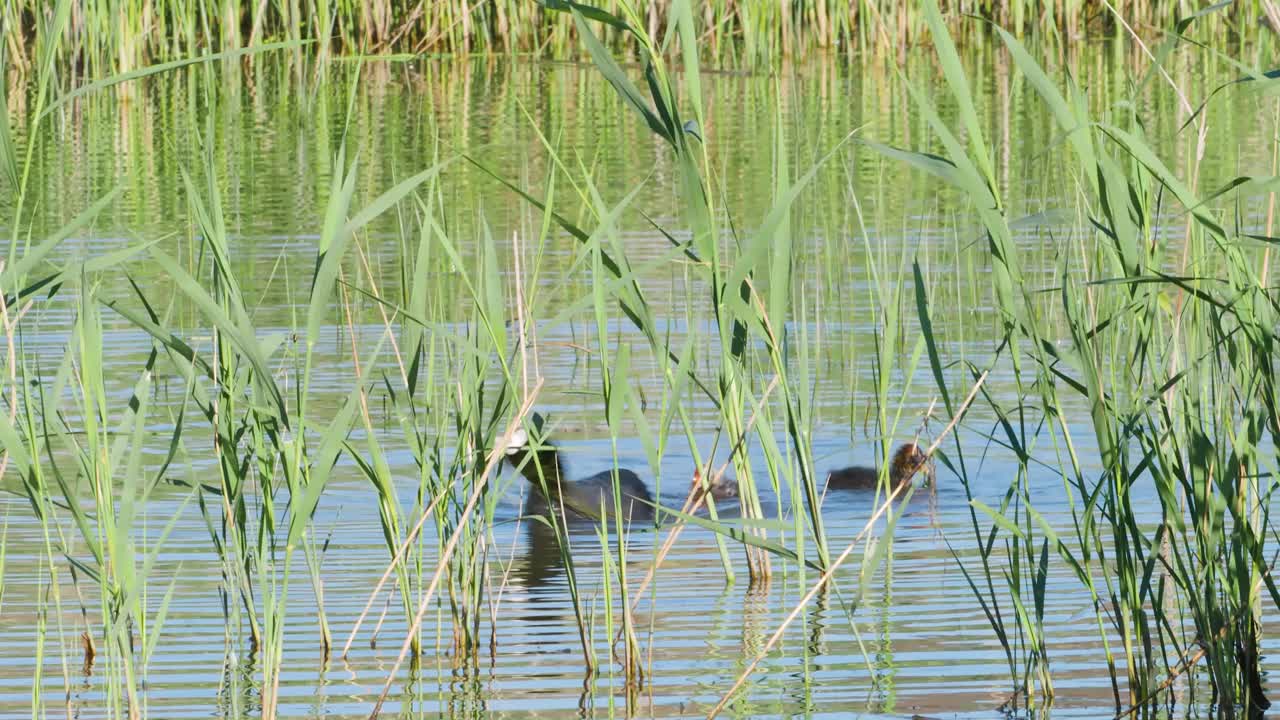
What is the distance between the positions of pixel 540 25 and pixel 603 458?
13875mm

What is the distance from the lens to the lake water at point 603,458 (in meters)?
3.98

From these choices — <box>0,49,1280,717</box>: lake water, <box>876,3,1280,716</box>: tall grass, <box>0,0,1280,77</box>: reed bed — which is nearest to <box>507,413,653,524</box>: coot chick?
<box>0,49,1280,717</box>: lake water

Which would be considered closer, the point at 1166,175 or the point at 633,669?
the point at 1166,175

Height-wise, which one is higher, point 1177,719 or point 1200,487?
point 1200,487

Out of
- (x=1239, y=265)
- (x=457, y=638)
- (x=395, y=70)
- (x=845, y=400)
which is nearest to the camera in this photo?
(x=1239, y=265)

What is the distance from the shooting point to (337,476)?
651 cm

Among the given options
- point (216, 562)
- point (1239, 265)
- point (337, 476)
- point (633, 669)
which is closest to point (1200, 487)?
point (1239, 265)

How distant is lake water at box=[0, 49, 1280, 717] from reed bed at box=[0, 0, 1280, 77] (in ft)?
4.91

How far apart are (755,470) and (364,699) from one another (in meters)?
3.44

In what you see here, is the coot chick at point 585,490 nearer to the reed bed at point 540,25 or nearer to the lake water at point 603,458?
the lake water at point 603,458

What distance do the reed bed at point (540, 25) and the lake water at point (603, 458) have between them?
58.9 inches

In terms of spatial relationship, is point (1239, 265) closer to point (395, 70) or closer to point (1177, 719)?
point (1177, 719)

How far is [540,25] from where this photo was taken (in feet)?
67.4

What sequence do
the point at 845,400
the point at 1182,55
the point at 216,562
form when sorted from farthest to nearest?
the point at 1182,55, the point at 845,400, the point at 216,562
